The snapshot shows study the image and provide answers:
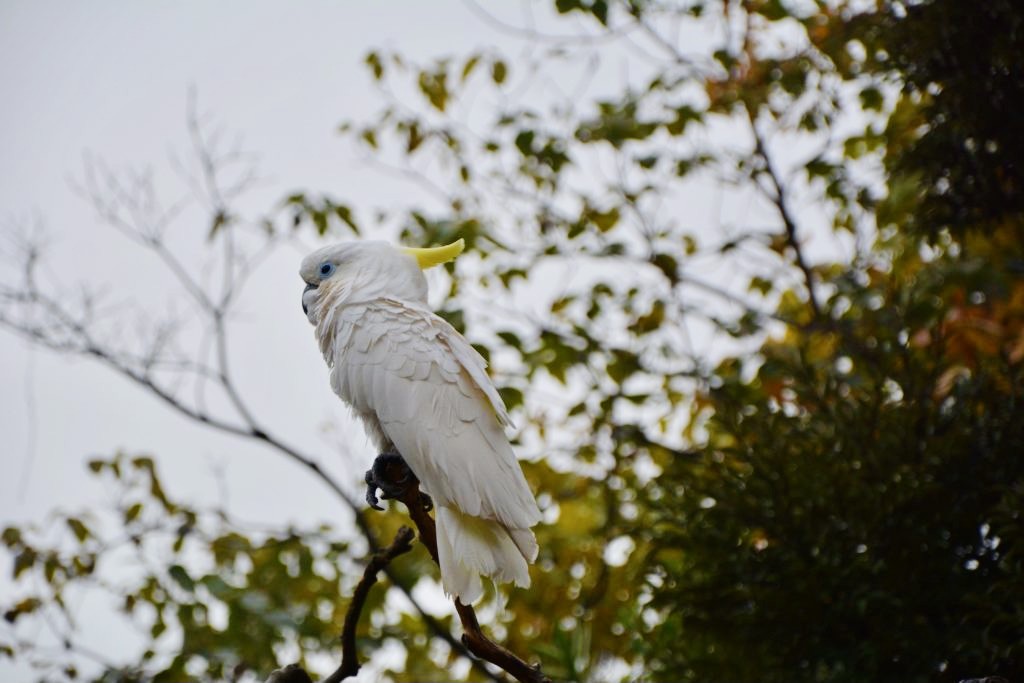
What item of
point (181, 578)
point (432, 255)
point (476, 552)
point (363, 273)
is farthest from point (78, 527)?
point (476, 552)

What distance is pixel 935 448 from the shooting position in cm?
206

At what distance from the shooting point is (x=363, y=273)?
1.87 m

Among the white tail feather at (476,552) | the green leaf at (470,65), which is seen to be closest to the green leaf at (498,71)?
the green leaf at (470,65)

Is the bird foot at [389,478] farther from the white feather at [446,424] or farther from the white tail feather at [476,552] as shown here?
the white tail feather at [476,552]

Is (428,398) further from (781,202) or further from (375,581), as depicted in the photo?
(781,202)

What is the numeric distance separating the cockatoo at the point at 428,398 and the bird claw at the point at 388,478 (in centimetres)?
2

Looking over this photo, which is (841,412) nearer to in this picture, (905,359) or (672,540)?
(905,359)

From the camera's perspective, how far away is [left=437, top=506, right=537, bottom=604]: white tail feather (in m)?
1.51

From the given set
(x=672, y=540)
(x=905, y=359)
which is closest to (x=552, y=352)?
(x=672, y=540)

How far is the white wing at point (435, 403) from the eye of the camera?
155 centimetres

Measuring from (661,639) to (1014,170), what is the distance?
134 centimetres

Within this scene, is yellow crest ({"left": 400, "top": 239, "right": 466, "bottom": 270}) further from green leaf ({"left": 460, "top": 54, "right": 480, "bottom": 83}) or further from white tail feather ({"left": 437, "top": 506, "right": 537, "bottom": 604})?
green leaf ({"left": 460, "top": 54, "right": 480, "bottom": 83})

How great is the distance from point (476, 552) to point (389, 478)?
266mm

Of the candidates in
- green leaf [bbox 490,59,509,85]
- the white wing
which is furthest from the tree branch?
the white wing
